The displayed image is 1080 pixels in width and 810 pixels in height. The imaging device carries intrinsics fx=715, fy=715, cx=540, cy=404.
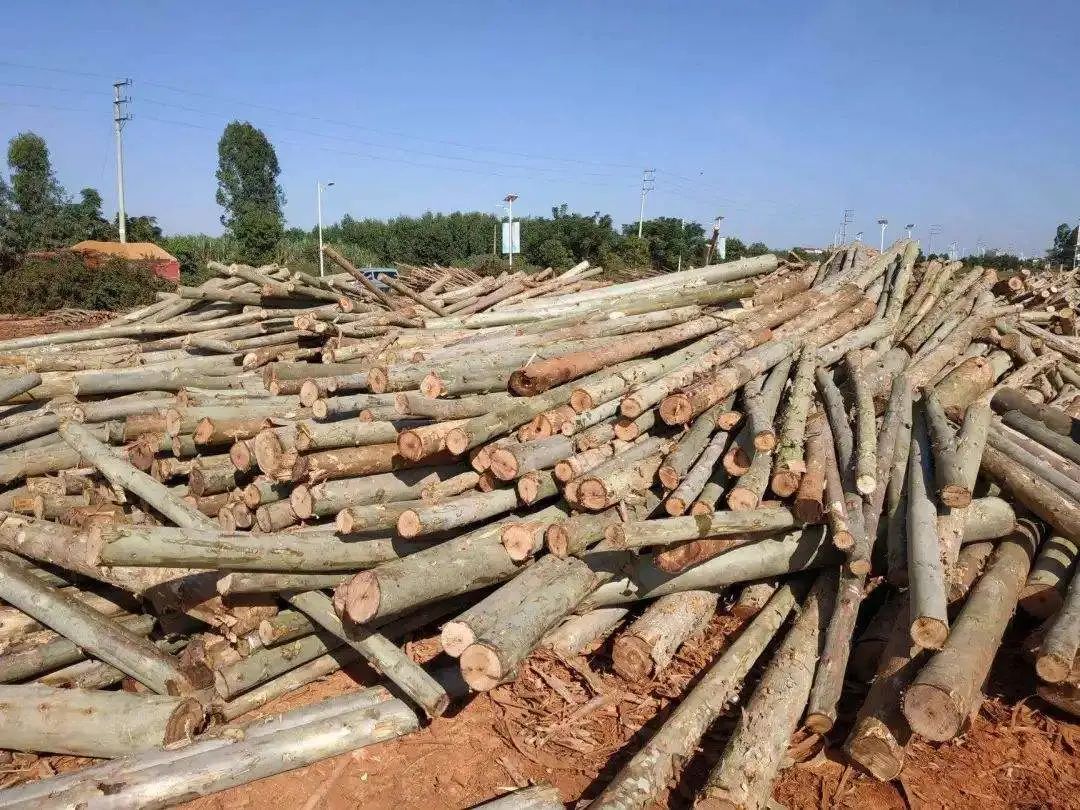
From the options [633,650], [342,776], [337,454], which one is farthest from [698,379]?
[342,776]

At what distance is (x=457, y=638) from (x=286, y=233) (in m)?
53.5

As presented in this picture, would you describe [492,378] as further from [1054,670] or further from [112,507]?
[1054,670]

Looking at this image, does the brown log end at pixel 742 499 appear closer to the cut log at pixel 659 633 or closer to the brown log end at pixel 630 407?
the cut log at pixel 659 633

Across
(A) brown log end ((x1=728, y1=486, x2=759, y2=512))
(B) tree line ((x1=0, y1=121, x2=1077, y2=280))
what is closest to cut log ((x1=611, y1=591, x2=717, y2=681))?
(A) brown log end ((x1=728, y1=486, x2=759, y2=512))

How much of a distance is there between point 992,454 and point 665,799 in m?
3.86

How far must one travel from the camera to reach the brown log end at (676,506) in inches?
177

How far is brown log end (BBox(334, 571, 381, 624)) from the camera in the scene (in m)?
3.79

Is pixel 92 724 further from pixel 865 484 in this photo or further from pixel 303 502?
pixel 865 484

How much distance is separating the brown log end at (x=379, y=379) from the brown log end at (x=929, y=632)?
13.0ft

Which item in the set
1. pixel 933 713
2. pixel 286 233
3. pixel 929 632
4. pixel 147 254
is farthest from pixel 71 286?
pixel 933 713

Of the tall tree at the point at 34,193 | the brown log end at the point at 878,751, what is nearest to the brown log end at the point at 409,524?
the brown log end at the point at 878,751

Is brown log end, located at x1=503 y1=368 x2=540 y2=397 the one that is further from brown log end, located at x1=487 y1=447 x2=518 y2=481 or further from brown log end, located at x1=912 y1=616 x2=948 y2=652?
brown log end, located at x1=912 y1=616 x2=948 y2=652

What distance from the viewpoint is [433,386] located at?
5.29 m

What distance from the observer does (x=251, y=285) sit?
11.4 meters
